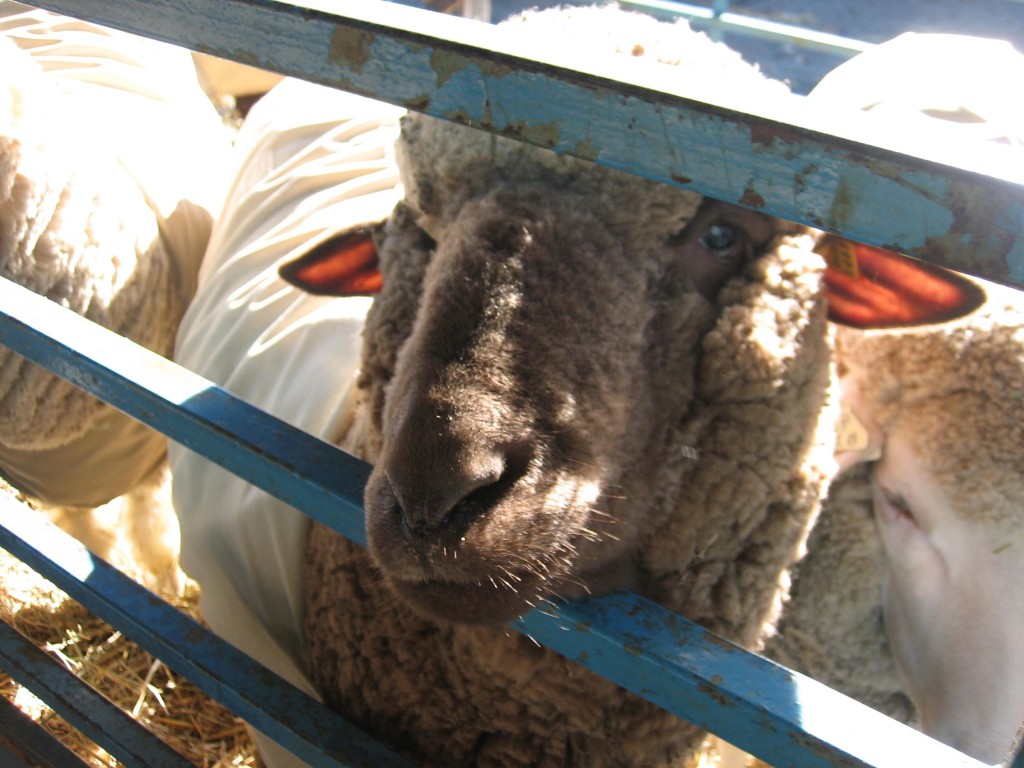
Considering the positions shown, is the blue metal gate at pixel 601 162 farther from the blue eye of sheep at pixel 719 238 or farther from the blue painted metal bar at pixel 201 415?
the blue eye of sheep at pixel 719 238

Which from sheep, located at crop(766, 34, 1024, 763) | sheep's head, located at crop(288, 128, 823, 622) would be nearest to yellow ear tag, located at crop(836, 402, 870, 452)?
sheep, located at crop(766, 34, 1024, 763)

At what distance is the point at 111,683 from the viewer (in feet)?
9.14

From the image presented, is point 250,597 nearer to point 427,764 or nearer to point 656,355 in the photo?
point 427,764

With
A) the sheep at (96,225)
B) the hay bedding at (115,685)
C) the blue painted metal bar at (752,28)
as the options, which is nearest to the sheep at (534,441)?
the sheep at (96,225)

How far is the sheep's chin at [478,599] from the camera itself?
1097 mm

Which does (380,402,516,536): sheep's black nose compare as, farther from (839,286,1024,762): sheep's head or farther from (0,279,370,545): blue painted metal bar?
(839,286,1024,762): sheep's head

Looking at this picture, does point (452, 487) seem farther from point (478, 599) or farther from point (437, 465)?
point (478, 599)

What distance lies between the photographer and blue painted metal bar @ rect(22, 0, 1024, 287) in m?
0.62

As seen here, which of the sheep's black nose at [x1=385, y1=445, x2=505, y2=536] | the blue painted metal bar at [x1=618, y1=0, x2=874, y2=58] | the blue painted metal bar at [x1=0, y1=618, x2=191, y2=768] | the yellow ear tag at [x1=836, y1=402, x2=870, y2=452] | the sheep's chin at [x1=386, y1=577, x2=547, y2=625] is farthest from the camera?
the blue painted metal bar at [x1=618, y1=0, x2=874, y2=58]

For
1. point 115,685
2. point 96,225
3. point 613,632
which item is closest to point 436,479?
point 613,632

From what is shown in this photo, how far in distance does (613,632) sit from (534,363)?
13.2 inches

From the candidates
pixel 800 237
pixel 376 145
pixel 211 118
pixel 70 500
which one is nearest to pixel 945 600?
pixel 800 237

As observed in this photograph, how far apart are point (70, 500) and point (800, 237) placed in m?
2.33

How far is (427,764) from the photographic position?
1573 millimetres
